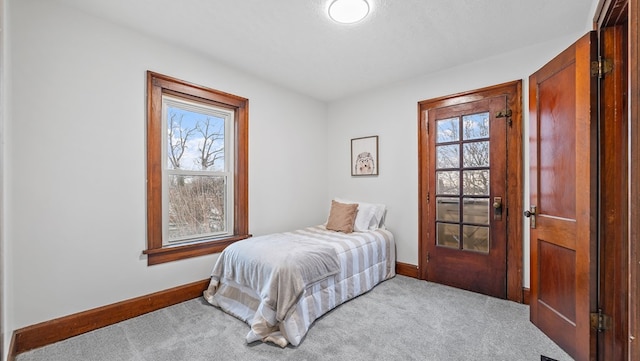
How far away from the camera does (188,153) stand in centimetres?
282

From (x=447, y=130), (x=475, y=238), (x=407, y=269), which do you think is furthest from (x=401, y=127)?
(x=407, y=269)

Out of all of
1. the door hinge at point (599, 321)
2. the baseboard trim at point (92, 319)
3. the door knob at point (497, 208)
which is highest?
the door knob at point (497, 208)

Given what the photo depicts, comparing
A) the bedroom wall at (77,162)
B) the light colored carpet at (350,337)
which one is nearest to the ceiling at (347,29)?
the bedroom wall at (77,162)

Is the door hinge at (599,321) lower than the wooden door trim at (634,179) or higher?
lower

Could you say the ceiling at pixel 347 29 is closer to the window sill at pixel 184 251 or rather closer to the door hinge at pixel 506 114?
the door hinge at pixel 506 114

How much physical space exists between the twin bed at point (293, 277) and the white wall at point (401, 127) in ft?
1.35

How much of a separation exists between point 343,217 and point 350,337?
5.17ft

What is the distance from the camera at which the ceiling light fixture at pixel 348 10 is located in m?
1.96

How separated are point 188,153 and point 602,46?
3.33 meters

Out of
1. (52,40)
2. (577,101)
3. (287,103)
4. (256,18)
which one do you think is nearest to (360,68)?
(287,103)

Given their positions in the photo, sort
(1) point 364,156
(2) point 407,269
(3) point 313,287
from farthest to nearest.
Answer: (1) point 364,156 → (2) point 407,269 → (3) point 313,287

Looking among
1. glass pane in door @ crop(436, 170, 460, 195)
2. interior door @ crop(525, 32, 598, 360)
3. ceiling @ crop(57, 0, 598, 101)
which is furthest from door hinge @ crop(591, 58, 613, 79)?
glass pane in door @ crop(436, 170, 460, 195)

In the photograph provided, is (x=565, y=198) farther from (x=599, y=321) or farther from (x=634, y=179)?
(x=634, y=179)

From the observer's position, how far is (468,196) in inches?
117
